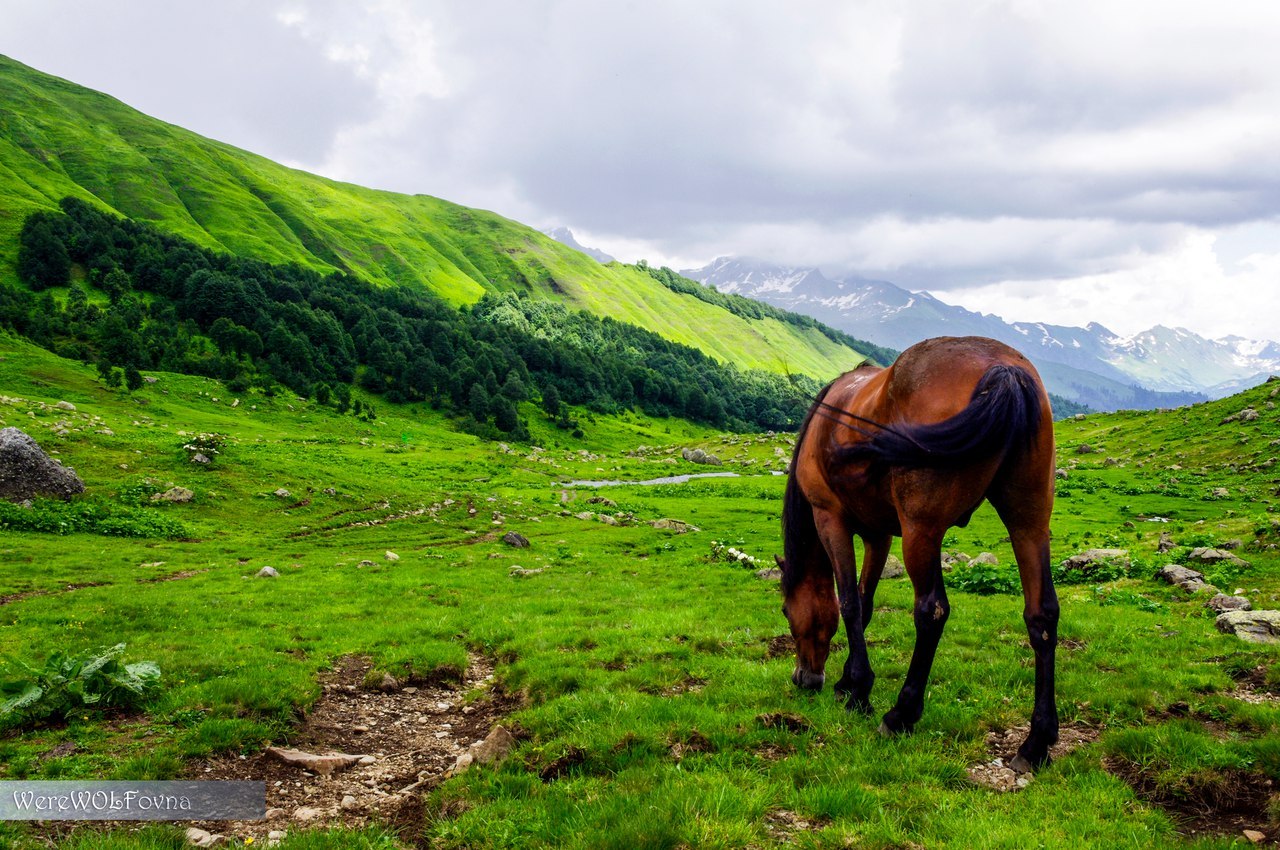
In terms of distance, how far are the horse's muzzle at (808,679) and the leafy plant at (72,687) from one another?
9.33m

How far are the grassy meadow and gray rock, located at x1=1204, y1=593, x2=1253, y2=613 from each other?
46 cm

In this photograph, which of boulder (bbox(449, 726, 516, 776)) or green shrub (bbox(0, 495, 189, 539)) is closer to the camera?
boulder (bbox(449, 726, 516, 776))

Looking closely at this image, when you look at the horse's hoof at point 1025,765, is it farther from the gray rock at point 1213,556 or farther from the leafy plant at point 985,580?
the gray rock at point 1213,556

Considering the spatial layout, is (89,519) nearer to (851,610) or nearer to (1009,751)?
(851,610)

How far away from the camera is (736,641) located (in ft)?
38.4

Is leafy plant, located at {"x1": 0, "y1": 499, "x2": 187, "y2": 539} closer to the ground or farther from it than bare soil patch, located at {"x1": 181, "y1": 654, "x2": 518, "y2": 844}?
closer to the ground

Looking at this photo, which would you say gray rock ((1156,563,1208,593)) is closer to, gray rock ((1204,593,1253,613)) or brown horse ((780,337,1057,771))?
gray rock ((1204,593,1253,613))

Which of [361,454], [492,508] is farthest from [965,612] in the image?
[361,454]

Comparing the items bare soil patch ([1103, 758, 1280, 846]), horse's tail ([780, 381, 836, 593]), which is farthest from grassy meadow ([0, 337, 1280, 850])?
horse's tail ([780, 381, 836, 593])

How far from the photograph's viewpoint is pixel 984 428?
6188 millimetres

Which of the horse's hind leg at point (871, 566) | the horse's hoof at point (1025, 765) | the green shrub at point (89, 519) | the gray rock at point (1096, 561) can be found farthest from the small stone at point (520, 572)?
the horse's hoof at point (1025, 765)

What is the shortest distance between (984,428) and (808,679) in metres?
4.59

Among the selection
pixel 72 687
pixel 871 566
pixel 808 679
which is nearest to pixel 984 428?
pixel 871 566

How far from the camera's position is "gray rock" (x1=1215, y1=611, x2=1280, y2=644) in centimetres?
1060
